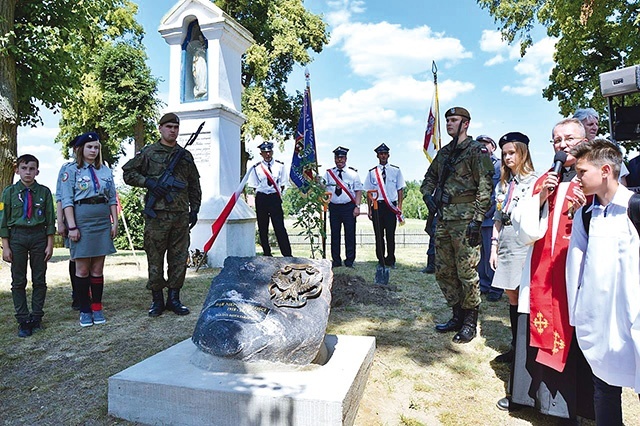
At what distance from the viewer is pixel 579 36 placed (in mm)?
13359

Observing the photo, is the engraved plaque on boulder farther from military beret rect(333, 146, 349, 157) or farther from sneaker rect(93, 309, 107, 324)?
military beret rect(333, 146, 349, 157)

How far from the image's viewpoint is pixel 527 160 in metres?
3.22

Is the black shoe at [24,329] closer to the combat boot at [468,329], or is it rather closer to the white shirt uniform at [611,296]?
the combat boot at [468,329]

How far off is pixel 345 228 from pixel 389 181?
3.86ft

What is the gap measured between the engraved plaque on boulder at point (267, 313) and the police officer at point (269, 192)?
428 cm

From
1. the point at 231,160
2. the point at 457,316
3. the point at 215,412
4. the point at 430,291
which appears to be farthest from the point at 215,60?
the point at 215,412

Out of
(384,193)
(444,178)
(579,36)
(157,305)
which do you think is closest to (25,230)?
(157,305)

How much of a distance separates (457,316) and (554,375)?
1748 mm

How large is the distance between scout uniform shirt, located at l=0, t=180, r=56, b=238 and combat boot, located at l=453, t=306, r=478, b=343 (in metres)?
3.88

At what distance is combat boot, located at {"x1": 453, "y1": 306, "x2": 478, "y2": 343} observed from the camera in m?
3.88

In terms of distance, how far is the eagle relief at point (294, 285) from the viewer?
111 inches

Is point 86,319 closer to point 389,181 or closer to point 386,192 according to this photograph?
point 386,192

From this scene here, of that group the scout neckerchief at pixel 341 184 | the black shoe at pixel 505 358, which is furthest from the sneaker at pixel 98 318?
the scout neckerchief at pixel 341 184

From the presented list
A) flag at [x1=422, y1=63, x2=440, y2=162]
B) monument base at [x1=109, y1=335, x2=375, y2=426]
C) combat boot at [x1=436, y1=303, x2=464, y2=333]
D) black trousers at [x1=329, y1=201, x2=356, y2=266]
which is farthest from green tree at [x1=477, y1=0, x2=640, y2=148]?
monument base at [x1=109, y1=335, x2=375, y2=426]
